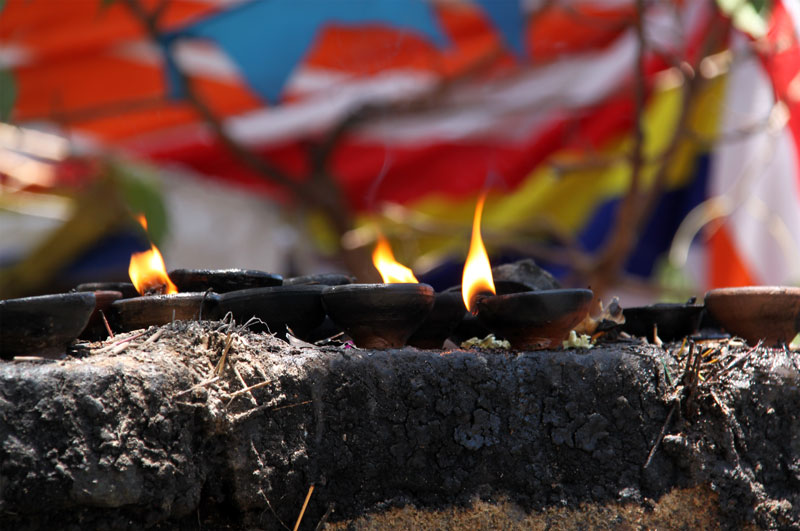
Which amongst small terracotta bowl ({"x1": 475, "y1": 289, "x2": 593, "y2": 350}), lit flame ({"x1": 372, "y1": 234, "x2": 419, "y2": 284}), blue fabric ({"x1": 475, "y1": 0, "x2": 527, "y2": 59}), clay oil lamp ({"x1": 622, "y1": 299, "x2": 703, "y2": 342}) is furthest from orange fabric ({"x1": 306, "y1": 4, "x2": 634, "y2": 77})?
small terracotta bowl ({"x1": 475, "y1": 289, "x2": 593, "y2": 350})

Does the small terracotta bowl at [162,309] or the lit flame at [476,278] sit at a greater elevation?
the small terracotta bowl at [162,309]

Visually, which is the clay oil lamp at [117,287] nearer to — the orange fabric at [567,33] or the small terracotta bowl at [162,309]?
the small terracotta bowl at [162,309]

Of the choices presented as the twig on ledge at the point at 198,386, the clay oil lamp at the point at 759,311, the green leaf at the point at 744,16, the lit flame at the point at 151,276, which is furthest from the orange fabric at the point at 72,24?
the twig on ledge at the point at 198,386

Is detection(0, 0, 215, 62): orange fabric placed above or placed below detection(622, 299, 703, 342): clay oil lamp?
above

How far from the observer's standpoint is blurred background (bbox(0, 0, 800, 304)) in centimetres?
492

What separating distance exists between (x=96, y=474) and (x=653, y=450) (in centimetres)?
121

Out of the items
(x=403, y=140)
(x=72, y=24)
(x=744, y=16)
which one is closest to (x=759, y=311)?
(x=744, y=16)

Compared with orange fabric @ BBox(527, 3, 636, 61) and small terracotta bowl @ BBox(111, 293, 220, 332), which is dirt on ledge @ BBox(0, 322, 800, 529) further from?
orange fabric @ BBox(527, 3, 636, 61)

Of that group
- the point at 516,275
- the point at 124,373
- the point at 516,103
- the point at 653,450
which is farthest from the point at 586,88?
the point at 124,373

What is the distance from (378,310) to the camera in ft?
6.56

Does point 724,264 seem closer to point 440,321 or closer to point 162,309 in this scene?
point 440,321

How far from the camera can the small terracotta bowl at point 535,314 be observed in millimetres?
2061

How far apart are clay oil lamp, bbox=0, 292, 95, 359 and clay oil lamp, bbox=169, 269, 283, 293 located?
432 millimetres

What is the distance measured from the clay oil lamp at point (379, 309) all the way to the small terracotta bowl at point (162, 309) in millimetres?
278
